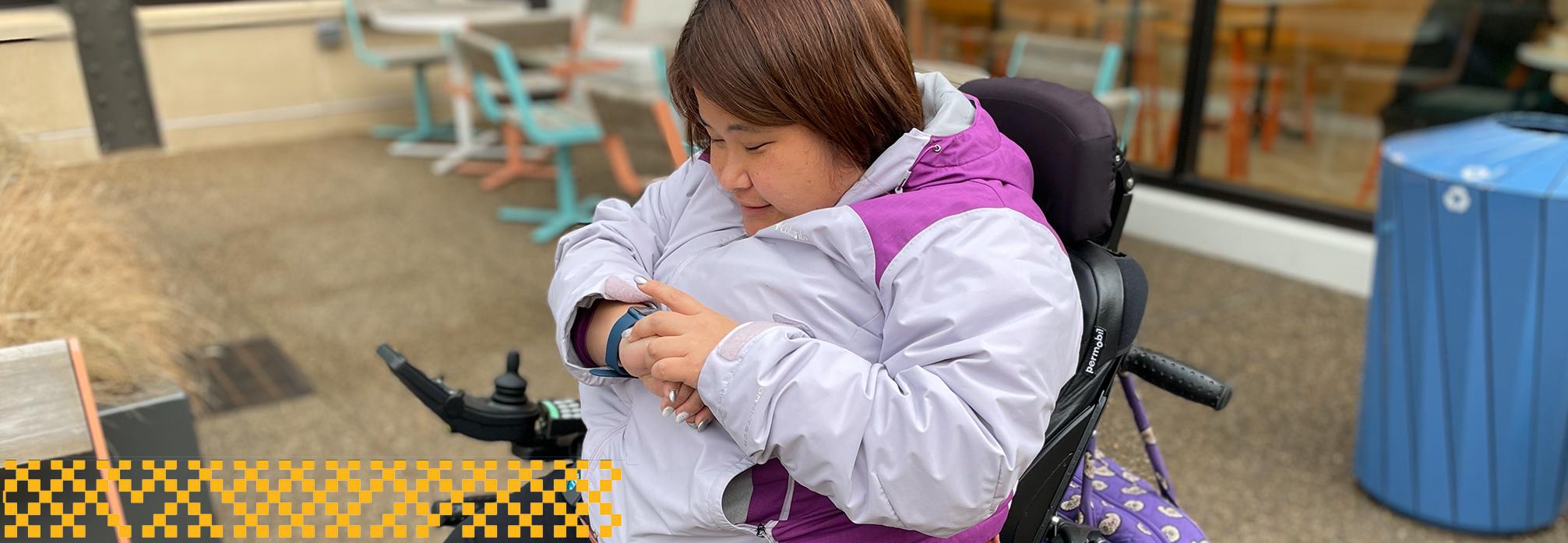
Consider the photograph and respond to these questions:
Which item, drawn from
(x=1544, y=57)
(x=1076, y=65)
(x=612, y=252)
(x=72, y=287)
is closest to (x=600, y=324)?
(x=612, y=252)

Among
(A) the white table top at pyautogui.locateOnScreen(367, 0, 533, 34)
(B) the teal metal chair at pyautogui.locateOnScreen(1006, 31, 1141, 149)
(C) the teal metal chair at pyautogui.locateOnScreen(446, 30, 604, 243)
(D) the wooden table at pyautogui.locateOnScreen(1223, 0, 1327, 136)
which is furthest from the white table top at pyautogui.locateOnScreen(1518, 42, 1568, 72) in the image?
(A) the white table top at pyautogui.locateOnScreen(367, 0, 533, 34)

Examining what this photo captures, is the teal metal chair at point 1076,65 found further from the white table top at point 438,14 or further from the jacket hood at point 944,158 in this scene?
the jacket hood at point 944,158

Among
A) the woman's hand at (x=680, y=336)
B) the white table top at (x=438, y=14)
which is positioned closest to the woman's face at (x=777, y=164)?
the woman's hand at (x=680, y=336)

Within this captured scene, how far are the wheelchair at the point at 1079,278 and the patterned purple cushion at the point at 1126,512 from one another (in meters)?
0.08

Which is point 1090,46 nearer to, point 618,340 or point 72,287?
point 72,287

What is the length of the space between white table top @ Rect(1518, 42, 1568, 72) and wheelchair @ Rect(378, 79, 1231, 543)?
351 centimetres

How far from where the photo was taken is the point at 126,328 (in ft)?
8.75

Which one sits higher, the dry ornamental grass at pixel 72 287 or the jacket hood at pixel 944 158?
the jacket hood at pixel 944 158

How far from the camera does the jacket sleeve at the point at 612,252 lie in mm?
1387

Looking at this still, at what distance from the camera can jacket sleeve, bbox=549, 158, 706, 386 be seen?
4.55 feet

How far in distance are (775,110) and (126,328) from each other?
217 centimetres

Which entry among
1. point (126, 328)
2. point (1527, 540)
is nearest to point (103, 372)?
point (126, 328)

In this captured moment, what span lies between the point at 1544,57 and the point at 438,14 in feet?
18.9

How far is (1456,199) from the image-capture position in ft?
7.99
